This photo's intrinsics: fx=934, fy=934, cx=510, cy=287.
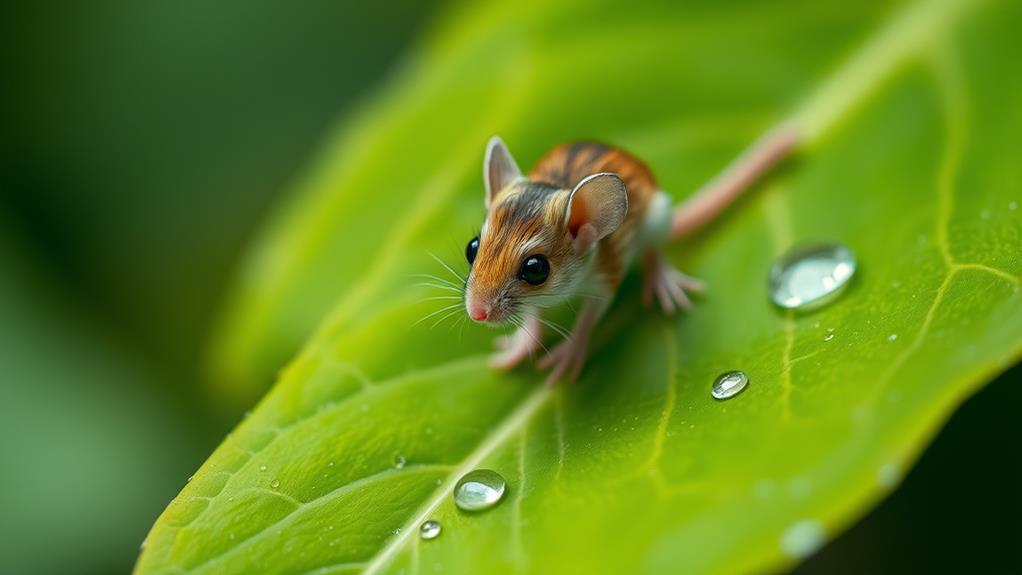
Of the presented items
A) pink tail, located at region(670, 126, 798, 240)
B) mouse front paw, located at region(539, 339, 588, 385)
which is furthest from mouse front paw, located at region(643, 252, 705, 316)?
mouse front paw, located at region(539, 339, 588, 385)

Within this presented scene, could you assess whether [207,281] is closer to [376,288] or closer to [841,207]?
[376,288]

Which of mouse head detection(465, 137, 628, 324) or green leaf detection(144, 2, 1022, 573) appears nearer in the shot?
green leaf detection(144, 2, 1022, 573)

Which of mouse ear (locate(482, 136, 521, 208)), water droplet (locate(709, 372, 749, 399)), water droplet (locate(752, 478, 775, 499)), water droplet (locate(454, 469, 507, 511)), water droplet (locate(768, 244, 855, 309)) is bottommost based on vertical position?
water droplet (locate(768, 244, 855, 309))

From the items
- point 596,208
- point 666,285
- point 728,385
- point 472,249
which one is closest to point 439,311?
point 472,249

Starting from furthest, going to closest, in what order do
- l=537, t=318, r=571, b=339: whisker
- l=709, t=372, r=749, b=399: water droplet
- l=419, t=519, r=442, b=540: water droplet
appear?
l=537, t=318, r=571, b=339: whisker
l=709, t=372, r=749, b=399: water droplet
l=419, t=519, r=442, b=540: water droplet

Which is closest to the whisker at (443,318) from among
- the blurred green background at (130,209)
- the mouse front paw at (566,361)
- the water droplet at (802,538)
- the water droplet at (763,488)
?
the mouse front paw at (566,361)

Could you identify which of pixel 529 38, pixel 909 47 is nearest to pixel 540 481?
pixel 529 38

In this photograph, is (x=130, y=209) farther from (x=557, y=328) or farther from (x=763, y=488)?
(x=763, y=488)

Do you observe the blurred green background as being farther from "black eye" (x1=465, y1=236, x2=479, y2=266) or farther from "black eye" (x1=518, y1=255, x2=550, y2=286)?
"black eye" (x1=518, y1=255, x2=550, y2=286)
